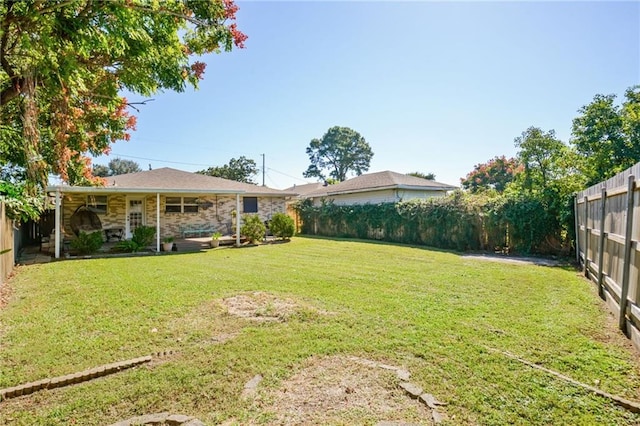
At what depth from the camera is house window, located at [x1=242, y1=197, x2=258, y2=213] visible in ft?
61.3

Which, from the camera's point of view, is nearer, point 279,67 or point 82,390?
point 82,390

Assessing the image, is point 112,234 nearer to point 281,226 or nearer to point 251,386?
point 281,226

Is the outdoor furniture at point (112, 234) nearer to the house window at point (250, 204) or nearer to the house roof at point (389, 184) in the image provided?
the house window at point (250, 204)

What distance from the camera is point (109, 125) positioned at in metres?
10.7

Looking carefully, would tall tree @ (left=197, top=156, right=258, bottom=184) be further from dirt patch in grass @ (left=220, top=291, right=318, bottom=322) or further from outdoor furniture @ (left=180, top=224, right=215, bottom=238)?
dirt patch in grass @ (left=220, top=291, right=318, bottom=322)

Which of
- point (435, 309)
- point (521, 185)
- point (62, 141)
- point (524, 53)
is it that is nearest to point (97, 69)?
point (62, 141)

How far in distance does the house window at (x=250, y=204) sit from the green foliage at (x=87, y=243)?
25.7ft

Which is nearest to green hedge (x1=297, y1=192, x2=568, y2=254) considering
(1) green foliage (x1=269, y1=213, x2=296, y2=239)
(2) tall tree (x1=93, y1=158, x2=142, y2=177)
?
(1) green foliage (x1=269, y1=213, x2=296, y2=239)

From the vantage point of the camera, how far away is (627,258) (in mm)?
3975

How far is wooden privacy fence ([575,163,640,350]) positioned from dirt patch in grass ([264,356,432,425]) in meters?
2.87

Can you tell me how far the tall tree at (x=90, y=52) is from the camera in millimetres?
3742

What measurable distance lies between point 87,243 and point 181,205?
19.7ft

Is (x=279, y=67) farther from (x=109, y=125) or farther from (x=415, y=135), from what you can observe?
(x=415, y=135)

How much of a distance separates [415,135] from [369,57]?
11.0 metres
